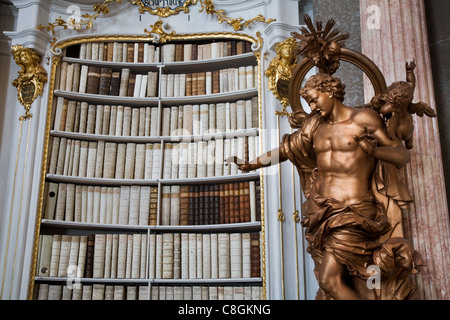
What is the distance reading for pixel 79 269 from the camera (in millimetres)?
3688

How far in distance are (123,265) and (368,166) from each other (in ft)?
7.01

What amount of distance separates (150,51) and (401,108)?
2.49m

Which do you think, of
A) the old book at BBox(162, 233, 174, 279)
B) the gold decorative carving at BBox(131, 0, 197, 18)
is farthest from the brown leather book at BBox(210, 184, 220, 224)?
the gold decorative carving at BBox(131, 0, 197, 18)

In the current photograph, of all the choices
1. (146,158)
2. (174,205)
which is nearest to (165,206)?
(174,205)

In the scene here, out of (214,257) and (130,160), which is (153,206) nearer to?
(130,160)

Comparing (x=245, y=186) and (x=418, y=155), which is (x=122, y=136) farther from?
(x=418, y=155)

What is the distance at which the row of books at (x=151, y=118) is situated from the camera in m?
3.97

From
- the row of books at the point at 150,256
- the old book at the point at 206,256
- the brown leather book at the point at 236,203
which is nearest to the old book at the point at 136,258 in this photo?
the row of books at the point at 150,256

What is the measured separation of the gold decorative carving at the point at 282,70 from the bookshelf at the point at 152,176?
7.2 inches

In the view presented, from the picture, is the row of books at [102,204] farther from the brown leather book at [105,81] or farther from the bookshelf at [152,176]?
the brown leather book at [105,81]

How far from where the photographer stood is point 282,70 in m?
3.85

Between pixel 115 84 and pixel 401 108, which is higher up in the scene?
pixel 115 84

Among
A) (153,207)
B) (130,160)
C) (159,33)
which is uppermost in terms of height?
(159,33)
